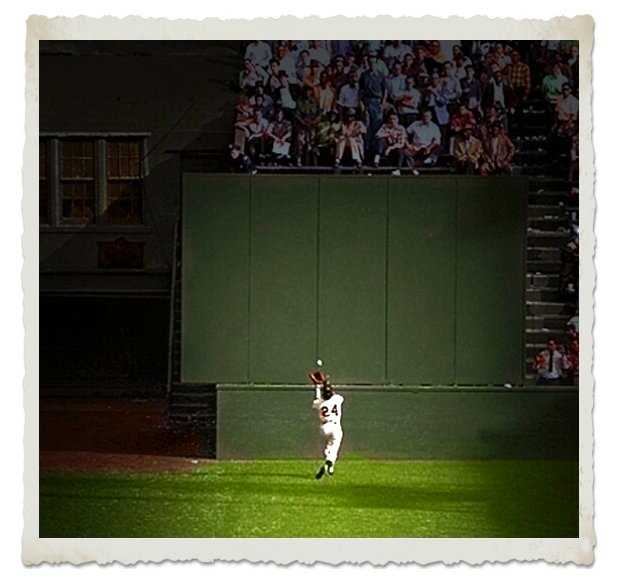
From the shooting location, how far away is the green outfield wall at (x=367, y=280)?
21.3 meters

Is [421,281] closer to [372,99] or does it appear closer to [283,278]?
[283,278]

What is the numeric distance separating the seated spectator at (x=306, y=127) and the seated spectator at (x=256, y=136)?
219 millimetres

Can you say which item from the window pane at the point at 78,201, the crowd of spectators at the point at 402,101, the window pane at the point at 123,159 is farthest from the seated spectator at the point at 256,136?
the window pane at the point at 78,201

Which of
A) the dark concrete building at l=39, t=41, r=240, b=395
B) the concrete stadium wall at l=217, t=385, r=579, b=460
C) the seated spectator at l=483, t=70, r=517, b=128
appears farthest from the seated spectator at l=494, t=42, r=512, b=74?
the concrete stadium wall at l=217, t=385, r=579, b=460

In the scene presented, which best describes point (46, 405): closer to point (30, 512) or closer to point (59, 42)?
point (30, 512)

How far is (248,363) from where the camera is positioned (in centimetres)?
2130

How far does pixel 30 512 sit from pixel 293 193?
110 inches

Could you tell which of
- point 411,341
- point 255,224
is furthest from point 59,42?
point 411,341

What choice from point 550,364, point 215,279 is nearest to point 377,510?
point 550,364

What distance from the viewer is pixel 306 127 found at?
838 inches

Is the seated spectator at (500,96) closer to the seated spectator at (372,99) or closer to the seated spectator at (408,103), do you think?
the seated spectator at (408,103)

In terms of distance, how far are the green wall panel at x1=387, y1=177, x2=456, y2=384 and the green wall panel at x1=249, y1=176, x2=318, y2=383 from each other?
55 cm

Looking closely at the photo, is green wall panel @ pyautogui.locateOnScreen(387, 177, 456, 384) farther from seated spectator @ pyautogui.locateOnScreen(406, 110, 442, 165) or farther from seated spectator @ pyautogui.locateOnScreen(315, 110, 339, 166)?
seated spectator @ pyautogui.locateOnScreen(315, 110, 339, 166)

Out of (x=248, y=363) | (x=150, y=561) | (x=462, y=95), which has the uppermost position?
(x=462, y=95)
